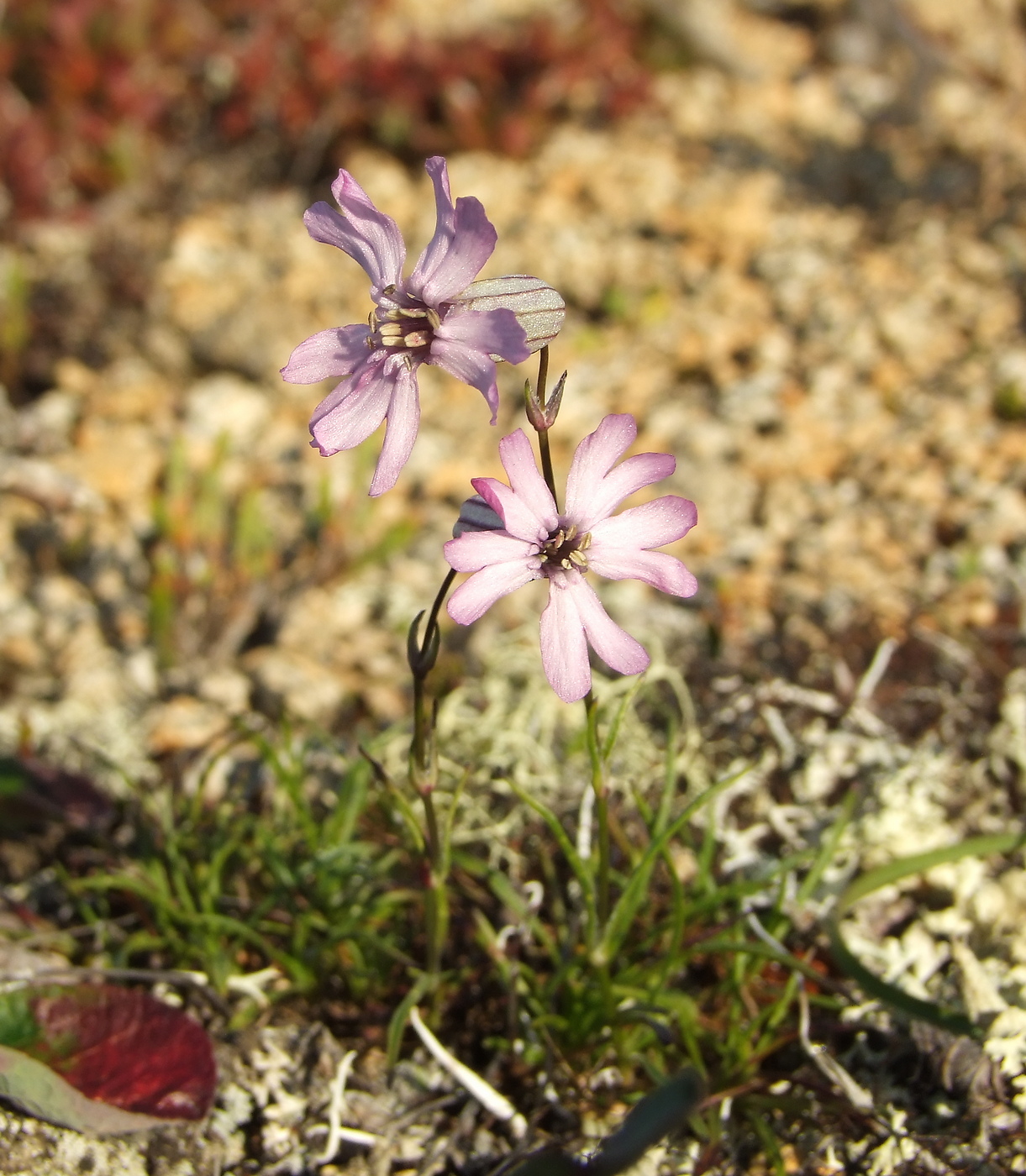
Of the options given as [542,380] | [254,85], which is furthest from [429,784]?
[254,85]

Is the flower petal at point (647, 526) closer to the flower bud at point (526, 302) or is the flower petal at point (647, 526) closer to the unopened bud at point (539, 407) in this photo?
the unopened bud at point (539, 407)

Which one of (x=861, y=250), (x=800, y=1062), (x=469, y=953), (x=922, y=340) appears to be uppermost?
(x=861, y=250)

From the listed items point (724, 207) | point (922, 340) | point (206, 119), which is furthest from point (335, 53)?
point (922, 340)

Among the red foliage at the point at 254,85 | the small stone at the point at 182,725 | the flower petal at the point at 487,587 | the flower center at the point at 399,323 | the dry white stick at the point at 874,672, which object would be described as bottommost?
the small stone at the point at 182,725

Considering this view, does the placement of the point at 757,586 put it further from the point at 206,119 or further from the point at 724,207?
the point at 206,119

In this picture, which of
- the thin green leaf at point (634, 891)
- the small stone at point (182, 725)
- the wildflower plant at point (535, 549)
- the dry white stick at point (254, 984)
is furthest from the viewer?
the small stone at point (182, 725)

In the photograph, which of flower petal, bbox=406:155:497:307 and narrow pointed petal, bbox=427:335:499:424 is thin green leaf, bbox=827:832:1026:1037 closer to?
narrow pointed petal, bbox=427:335:499:424

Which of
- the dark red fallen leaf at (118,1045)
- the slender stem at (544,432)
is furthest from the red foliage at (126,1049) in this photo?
the slender stem at (544,432)
